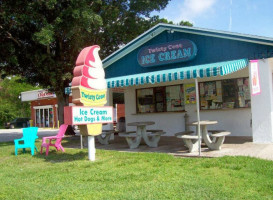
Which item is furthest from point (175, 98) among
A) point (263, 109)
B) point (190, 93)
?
point (263, 109)

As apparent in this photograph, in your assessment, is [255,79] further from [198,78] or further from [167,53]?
[167,53]

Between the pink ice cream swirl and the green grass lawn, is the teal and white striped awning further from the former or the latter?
the green grass lawn

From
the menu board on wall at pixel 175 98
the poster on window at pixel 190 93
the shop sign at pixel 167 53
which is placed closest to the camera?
the shop sign at pixel 167 53

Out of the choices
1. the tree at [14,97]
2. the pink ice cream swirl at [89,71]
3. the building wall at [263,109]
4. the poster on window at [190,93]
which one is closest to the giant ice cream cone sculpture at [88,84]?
the pink ice cream swirl at [89,71]

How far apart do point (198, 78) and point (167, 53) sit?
5.72 feet

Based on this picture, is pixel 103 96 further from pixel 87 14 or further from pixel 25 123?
pixel 25 123

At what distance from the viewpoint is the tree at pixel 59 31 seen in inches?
481

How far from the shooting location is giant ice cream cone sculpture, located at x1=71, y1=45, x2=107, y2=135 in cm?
805

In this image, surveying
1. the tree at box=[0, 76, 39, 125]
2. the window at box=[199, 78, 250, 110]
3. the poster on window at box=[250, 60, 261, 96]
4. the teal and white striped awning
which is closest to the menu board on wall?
the window at box=[199, 78, 250, 110]

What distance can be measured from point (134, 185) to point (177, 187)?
2.65 feet

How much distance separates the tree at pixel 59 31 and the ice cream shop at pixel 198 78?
7.62 feet

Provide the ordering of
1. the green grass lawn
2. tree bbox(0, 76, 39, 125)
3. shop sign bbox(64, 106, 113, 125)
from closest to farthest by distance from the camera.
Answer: the green grass lawn < shop sign bbox(64, 106, 113, 125) < tree bbox(0, 76, 39, 125)

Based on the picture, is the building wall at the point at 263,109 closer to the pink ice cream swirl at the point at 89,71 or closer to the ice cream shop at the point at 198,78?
the ice cream shop at the point at 198,78

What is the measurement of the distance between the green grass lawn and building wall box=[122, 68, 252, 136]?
15.3ft
